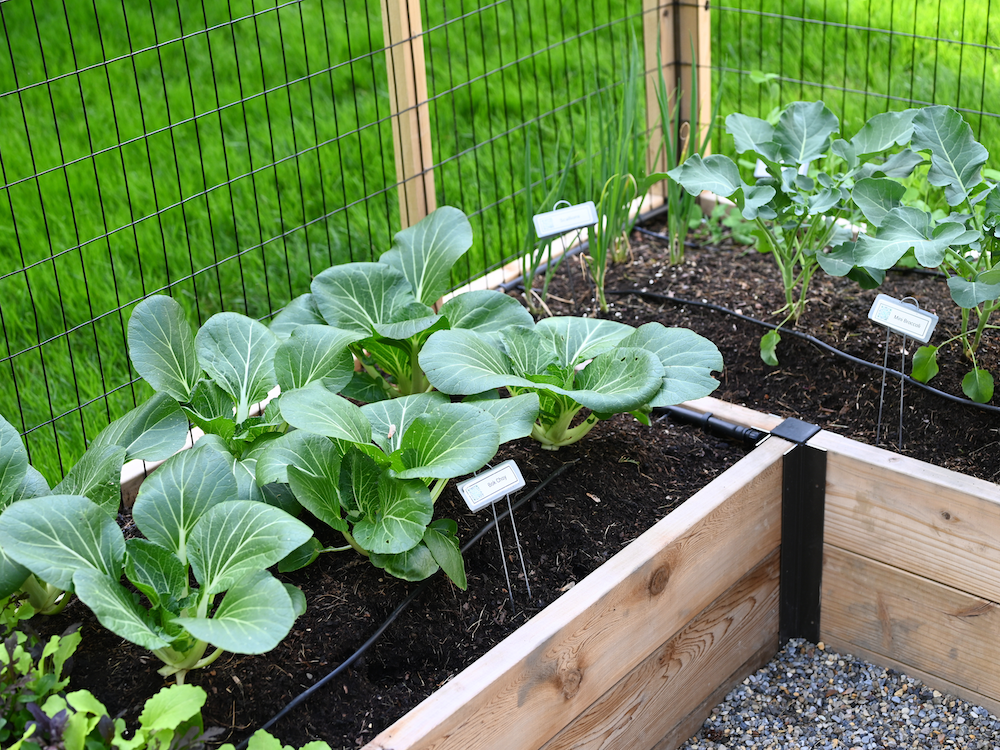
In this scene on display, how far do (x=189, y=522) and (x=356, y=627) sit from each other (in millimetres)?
311

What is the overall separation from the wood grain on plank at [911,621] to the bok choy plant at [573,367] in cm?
51

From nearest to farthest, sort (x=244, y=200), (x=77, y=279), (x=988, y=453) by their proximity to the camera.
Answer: (x=988, y=453) → (x=77, y=279) → (x=244, y=200)

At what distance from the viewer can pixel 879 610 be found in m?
2.02

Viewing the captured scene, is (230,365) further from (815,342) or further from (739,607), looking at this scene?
(815,342)

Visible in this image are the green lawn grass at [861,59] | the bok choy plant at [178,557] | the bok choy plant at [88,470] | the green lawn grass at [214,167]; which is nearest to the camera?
the bok choy plant at [178,557]

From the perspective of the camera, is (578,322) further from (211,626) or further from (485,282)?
(211,626)

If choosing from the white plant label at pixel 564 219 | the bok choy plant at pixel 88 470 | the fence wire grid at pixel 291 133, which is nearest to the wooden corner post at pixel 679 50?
the fence wire grid at pixel 291 133

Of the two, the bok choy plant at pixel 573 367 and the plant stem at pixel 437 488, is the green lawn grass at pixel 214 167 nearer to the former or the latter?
the bok choy plant at pixel 573 367

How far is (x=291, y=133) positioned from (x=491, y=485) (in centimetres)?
244

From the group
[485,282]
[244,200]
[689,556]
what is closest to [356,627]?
[689,556]

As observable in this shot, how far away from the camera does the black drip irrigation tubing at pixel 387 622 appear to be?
151cm

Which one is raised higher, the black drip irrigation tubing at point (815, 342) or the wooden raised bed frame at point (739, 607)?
the black drip irrigation tubing at point (815, 342)

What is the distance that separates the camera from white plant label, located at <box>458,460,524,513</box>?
164 centimetres

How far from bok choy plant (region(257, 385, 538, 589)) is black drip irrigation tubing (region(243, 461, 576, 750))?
0.21 feet
